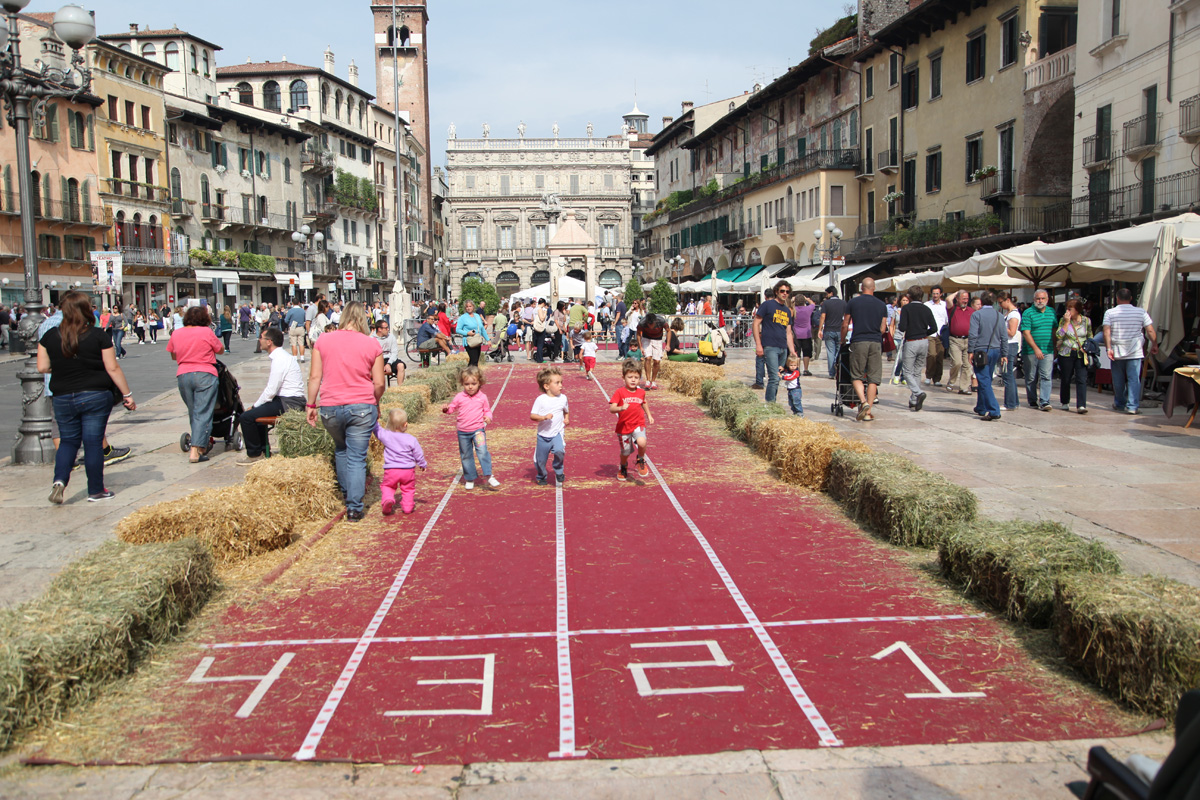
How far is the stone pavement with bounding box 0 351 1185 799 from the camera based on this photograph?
3750mm

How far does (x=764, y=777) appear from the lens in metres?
3.83

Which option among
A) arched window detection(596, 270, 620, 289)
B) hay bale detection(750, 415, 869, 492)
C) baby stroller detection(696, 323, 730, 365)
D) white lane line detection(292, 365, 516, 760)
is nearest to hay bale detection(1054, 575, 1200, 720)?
white lane line detection(292, 365, 516, 760)

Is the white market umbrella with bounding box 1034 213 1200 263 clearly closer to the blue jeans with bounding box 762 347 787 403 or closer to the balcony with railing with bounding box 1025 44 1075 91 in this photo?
the blue jeans with bounding box 762 347 787 403

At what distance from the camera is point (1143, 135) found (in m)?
21.7

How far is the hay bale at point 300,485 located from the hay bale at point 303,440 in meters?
0.99

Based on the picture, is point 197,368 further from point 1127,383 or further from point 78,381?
point 1127,383

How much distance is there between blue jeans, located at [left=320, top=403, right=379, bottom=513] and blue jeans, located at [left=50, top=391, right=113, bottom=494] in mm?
2079

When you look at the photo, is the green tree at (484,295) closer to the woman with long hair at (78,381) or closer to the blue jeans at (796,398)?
the blue jeans at (796,398)

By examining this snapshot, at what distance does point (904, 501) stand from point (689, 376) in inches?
397

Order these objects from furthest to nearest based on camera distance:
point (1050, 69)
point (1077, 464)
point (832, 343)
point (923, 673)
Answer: point (1050, 69)
point (832, 343)
point (1077, 464)
point (923, 673)

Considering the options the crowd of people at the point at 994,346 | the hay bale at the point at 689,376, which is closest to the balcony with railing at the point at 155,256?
the hay bale at the point at 689,376

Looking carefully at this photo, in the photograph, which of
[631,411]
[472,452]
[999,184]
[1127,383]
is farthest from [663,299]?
[472,452]

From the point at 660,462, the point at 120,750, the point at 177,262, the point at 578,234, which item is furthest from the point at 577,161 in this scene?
the point at 120,750

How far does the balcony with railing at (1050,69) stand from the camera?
26.2m
